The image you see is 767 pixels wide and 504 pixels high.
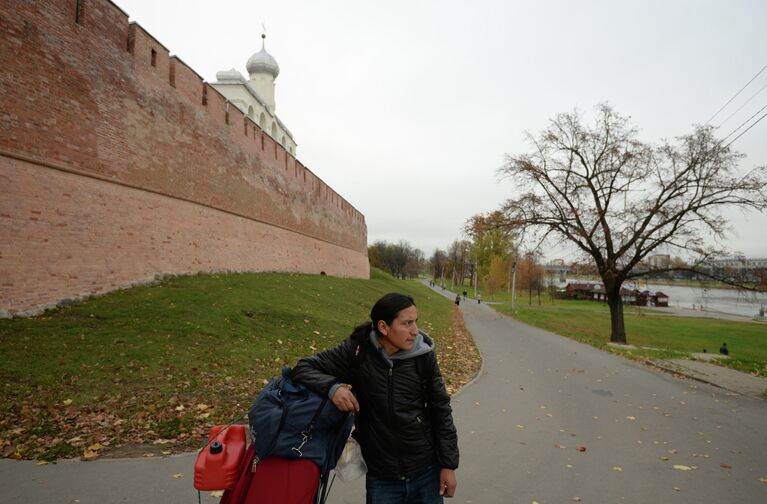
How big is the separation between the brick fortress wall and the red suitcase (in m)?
9.64

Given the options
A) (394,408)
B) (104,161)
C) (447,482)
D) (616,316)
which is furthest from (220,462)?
(616,316)

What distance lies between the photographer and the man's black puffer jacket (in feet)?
7.54

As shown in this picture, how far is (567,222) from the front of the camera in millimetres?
17516

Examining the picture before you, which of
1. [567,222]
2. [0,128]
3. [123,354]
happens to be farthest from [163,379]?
[567,222]

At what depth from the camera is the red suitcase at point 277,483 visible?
1878 mm

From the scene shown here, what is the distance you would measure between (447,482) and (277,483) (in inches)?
39.6

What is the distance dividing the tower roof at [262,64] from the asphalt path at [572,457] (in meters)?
43.9

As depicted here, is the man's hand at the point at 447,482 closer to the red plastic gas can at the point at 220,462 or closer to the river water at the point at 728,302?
the red plastic gas can at the point at 220,462

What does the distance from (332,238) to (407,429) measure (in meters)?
31.9

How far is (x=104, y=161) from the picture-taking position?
36.8ft

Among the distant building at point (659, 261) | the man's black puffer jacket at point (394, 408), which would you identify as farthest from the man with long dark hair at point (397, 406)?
the distant building at point (659, 261)

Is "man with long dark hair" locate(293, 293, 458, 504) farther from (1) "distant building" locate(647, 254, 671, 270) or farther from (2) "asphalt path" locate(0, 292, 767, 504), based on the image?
(1) "distant building" locate(647, 254, 671, 270)

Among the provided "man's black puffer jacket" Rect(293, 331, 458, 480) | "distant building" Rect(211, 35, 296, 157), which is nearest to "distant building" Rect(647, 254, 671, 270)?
"man's black puffer jacket" Rect(293, 331, 458, 480)

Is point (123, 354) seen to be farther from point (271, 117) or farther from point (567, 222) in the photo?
point (271, 117)
